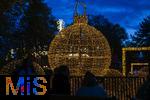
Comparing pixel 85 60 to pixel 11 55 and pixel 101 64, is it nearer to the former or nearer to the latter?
pixel 101 64

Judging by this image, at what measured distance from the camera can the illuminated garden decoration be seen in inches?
827

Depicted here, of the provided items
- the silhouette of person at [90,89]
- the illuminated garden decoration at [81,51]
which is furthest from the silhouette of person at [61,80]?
the illuminated garden decoration at [81,51]

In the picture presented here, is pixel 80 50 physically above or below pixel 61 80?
above

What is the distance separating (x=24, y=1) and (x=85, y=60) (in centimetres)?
2569

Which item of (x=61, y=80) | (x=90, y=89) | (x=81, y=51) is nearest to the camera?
(x=90, y=89)

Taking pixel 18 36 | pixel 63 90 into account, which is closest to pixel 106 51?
pixel 63 90

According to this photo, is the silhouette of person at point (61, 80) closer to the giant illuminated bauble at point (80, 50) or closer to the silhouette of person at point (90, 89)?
the silhouette of person at point (90, 89)

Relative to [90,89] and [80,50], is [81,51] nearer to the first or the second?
[80,50]

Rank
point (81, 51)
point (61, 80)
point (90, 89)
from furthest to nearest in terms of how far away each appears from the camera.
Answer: point (81, 51) → point (61, 80) → point (90, 89)

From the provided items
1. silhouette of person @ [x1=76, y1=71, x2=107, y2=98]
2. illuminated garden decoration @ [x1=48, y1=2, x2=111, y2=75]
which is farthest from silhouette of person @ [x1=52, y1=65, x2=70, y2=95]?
illuminated garden decoration @ [x1=48, y1=2, x2=111, y2=75]

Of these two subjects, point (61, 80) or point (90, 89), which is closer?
point (90, 89)

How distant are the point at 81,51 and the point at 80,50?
0.08 meters

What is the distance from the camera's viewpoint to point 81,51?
21.9 m

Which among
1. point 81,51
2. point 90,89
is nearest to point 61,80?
point 90,89
